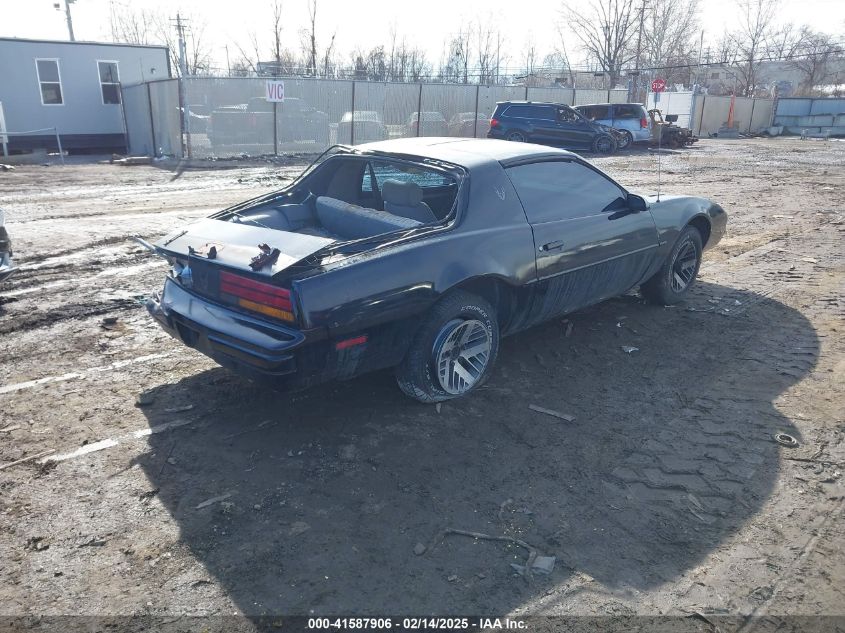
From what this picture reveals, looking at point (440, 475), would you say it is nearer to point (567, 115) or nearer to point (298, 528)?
point (298, 528)

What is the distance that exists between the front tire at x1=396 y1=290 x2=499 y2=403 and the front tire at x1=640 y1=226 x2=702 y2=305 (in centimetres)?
227

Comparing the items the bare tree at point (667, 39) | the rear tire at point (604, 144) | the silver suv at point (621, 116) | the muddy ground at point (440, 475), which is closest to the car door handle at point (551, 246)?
the muddy ground at point (440, 475)

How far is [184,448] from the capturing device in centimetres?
356

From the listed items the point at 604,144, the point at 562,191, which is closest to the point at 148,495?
the point at 562,191

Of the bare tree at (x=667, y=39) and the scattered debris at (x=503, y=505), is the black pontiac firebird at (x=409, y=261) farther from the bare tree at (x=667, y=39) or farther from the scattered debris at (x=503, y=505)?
the bare tree at (x=667, y=39)

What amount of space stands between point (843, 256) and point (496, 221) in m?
5.85

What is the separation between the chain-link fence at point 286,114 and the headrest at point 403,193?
15652 mm

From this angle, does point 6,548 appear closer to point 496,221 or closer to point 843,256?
point 496,221

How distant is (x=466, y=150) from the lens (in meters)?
4.55

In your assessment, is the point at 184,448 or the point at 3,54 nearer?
the point at 184,448

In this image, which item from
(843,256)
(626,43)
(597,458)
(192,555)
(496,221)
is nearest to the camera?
(192,555)

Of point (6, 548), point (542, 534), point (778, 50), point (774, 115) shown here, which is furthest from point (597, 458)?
point (778, 50)

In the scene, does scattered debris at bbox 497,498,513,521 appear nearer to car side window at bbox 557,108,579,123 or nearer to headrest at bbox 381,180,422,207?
headrest at bbox 381,180,422,207

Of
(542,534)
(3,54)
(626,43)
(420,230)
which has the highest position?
(626,43)
